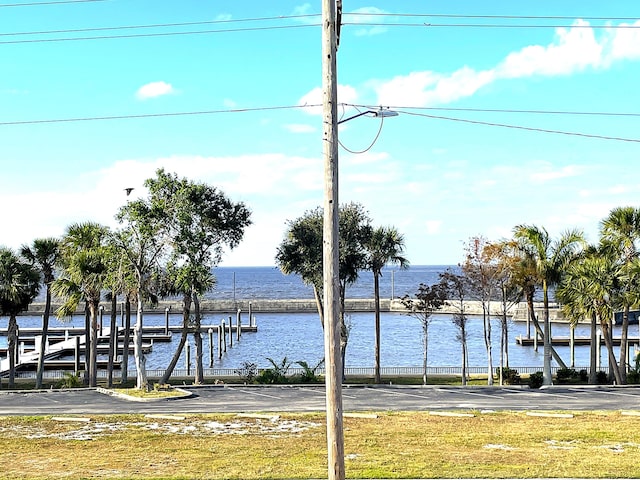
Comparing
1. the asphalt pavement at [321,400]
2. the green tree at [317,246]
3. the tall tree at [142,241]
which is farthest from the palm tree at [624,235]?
the tall tree at [142,241]

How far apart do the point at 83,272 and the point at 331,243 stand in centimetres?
3173

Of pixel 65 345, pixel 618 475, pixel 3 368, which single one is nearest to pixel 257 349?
pixel 65 345

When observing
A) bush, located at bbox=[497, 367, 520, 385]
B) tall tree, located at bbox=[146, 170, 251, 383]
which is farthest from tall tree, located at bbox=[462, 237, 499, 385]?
tall tree, located at bbox=[146, 170, 251, 383]

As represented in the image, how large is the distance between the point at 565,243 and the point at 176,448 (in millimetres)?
28421

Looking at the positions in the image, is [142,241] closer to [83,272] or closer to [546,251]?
[83,272]

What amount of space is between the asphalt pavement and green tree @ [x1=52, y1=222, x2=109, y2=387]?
22.1ft

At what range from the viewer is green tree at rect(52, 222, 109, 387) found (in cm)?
4147

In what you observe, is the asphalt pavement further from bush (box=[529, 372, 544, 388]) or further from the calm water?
the calm water

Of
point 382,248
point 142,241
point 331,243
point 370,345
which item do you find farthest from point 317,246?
point 370,345

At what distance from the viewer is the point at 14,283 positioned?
4534 cm

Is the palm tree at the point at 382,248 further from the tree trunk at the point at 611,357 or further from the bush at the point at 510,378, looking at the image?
the tree trunk at the point at 611,357

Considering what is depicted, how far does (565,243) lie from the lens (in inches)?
1670

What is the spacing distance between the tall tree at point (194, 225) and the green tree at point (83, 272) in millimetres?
4401

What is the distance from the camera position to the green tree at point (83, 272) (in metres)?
41.5
